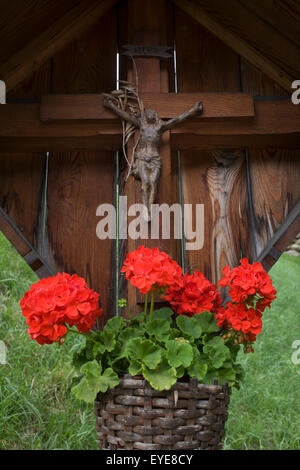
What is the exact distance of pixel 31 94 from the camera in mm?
1603

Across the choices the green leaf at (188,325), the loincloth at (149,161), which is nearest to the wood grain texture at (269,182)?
the loincloth at (149,161)

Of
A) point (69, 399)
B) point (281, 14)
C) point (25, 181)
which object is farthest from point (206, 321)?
point (69, 399)

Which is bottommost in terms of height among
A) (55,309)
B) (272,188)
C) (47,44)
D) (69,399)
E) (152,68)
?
(69,399)

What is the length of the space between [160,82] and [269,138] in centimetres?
41

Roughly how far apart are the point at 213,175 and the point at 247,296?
0.59m

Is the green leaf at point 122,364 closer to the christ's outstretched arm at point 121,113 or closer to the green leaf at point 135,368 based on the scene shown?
the green leaf at point 135,368

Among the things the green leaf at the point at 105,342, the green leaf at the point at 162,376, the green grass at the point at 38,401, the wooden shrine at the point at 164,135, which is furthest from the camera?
the green grass at the point at 38,401

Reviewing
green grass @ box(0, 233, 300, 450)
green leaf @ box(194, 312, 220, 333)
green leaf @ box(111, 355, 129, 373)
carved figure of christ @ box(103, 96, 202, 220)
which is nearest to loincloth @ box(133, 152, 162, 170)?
carved figure of christ @ box(103, 96, 202, 220)

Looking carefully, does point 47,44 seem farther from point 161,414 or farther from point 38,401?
point 38,401

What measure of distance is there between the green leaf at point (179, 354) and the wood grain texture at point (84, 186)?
548 mm

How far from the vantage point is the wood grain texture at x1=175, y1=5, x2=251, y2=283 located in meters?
1.58

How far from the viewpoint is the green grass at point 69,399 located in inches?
75.6

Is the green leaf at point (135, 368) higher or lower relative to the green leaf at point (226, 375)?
higher

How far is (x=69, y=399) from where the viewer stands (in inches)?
82.7
